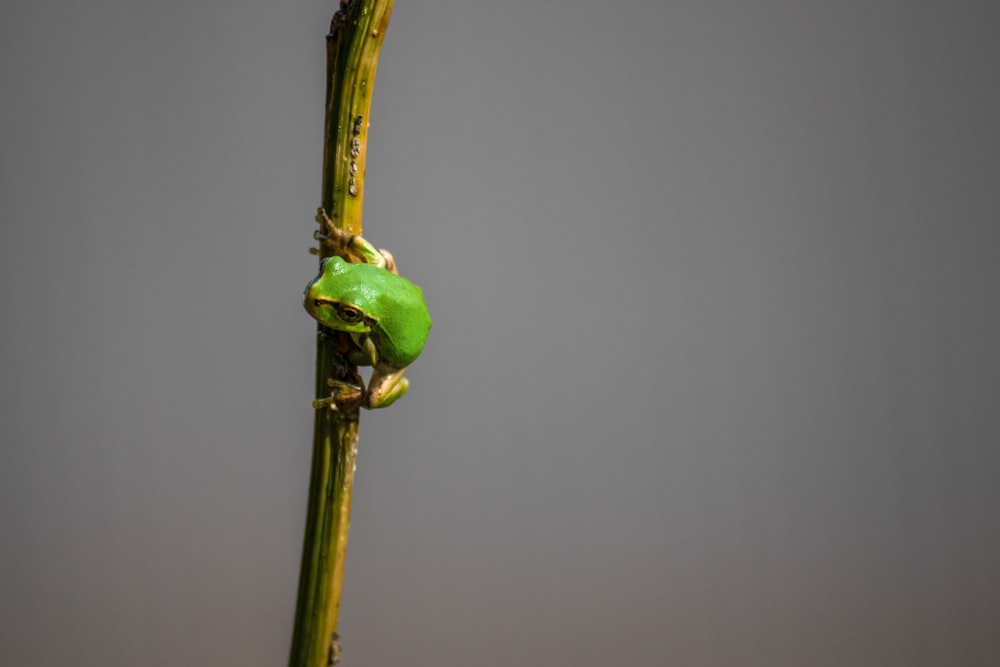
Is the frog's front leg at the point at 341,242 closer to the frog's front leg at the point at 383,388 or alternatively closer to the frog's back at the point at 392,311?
the frog's back at the point at 392,311

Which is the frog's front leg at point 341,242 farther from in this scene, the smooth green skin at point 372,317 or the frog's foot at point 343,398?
the frog's foot at point 343,398

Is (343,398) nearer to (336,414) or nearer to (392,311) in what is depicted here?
(336,414)

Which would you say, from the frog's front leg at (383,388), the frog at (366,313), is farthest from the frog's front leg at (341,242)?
the frog's front leg at (383,388)

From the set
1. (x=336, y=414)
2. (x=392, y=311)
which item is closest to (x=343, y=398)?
(x=336, y=414)

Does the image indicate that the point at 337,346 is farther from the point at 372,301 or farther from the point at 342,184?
the point at 342,184

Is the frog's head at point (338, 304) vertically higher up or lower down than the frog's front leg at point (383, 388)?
higher up

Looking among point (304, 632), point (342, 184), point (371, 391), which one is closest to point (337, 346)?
point (371, 391)
